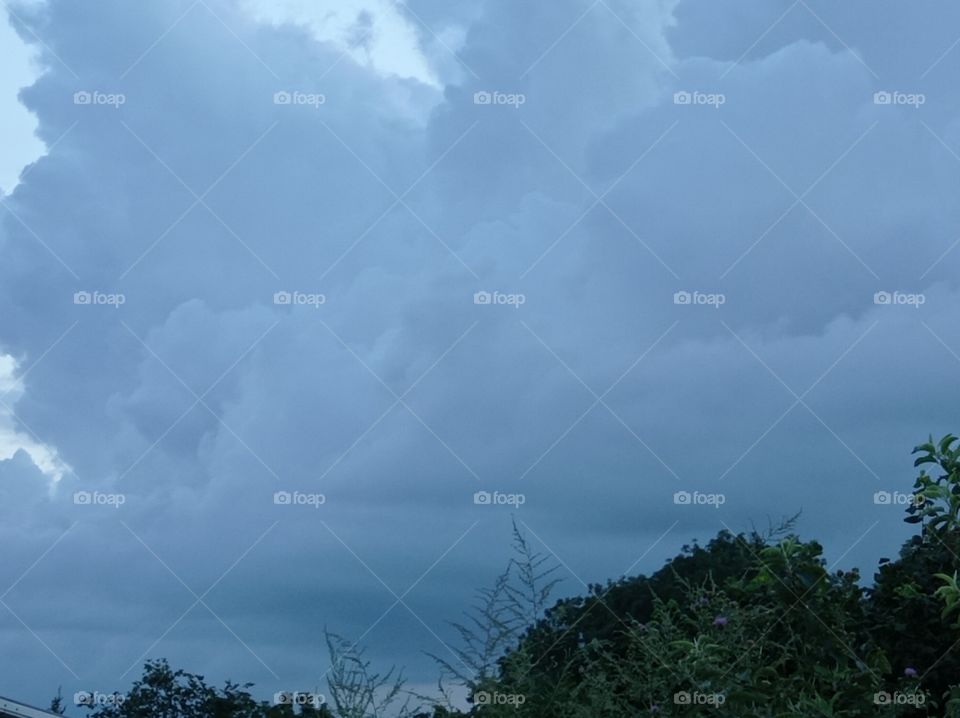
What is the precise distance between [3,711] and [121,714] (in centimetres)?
257

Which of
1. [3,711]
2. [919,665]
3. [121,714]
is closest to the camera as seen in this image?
[3,711]

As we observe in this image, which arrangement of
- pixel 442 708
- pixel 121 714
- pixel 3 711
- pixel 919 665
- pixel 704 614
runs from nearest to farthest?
pixel 3 711, pixel 442 708, pixel 704 614, pixel 919 665, pixel 121 714

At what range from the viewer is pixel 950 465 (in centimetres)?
844

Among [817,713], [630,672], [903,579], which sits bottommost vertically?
[817,713]

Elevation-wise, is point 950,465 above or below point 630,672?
above

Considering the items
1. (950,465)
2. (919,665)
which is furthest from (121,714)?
(950,465)

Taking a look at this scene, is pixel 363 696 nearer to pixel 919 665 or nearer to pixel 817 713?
pixel 817 713

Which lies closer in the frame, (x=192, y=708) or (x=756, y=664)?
(x=756, y=664)

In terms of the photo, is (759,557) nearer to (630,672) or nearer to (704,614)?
(704,614)

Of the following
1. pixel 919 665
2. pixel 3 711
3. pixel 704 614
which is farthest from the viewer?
pixel 919 665

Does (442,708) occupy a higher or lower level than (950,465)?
lower

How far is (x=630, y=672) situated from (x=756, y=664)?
949 mm

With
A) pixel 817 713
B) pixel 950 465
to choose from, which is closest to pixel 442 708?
pixel 817 713

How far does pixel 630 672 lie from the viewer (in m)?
7.84
